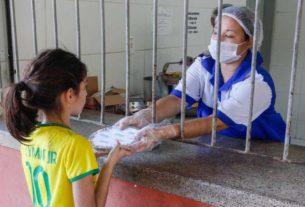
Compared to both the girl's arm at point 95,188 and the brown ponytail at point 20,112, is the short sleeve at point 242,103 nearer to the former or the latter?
the girl's arm at point 95,188

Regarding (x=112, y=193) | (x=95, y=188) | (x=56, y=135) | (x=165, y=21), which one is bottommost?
(x=112, y=193)

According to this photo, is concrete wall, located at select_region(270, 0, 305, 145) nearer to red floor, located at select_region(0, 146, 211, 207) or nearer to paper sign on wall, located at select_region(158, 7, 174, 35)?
paper sign on wall, located at select_region(158, 7, 174, 35)

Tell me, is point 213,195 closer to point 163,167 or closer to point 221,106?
point 163,167

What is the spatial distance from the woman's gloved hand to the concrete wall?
230cm

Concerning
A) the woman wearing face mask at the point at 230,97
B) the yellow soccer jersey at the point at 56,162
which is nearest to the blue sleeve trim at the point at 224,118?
the woman wearing face mask at the point at 230,97

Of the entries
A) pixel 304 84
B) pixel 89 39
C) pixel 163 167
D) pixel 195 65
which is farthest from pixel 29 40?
pixel 304 84

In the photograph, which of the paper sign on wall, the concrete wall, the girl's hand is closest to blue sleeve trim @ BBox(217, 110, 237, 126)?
the girl's hand

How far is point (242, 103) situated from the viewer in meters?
1.18

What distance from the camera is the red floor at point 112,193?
100 centimetres

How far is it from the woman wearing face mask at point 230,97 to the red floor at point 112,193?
0.13 m

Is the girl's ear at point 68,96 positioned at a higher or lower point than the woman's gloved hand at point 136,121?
higher

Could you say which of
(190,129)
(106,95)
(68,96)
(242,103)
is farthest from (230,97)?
(106,95)

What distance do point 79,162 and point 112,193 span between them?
30 cm

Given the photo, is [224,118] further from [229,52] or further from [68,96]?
[68,96]
